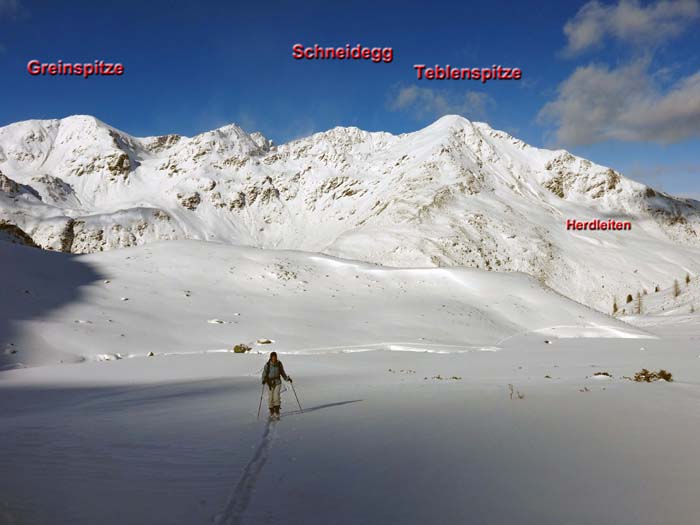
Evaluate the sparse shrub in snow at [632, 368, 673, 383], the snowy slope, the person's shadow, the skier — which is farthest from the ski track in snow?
the snowy slope

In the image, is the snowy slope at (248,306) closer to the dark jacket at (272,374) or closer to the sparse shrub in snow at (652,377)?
the dark jacket at (272,374)

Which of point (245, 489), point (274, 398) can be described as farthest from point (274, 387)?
point (245, 489)

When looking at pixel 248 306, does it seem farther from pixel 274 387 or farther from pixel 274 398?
pixel 274 398

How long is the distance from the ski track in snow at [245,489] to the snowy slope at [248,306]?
2093cm

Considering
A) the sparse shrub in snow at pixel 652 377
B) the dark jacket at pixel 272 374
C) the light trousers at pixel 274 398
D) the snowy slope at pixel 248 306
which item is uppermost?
the snowy slope at pixel 248 306

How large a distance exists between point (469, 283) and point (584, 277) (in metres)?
106

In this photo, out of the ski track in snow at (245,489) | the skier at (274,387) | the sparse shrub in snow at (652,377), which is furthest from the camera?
the sparse shrub in snow at (652,377)

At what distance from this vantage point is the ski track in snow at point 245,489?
584 centimetres

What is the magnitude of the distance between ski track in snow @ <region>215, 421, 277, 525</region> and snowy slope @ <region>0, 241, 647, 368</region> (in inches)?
824

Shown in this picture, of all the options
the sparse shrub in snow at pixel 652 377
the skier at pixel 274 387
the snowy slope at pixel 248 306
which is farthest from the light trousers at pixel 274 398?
the snowy slope at pixel 248 306

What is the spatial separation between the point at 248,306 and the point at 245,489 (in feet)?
113

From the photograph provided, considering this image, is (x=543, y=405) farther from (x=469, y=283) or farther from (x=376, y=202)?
(x=376, y=202)

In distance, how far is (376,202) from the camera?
7328 inches

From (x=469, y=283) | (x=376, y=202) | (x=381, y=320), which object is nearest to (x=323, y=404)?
(x=381, y=320)
